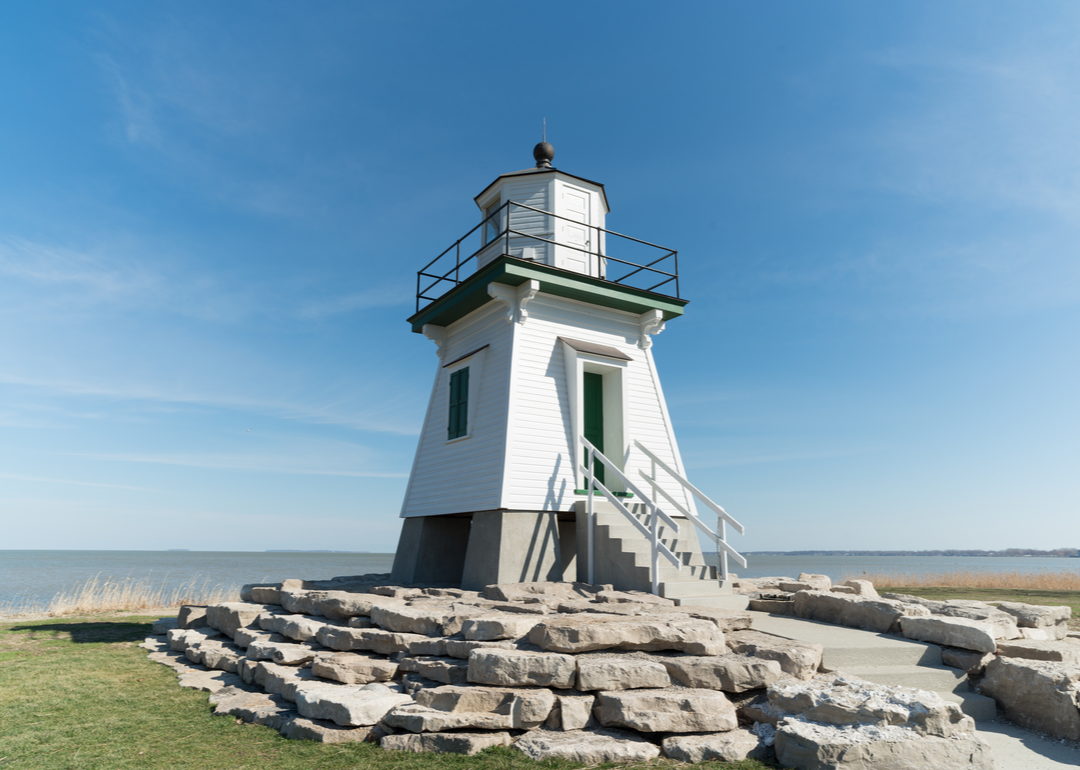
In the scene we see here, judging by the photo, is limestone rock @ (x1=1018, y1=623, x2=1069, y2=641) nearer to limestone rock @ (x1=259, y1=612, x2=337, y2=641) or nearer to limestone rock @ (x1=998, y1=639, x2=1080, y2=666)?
limestone rock @ (x1=998, y1=639, x2=1080, y2=666)

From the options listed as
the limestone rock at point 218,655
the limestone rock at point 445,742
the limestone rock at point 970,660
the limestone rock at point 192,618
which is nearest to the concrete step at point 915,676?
the limestone rock at point 970,660

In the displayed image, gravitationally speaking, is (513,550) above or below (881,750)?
above

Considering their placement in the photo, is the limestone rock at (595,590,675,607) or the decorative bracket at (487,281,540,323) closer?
the limestone rock at (595,590,675,607)

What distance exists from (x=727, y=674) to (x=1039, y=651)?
12.0ft

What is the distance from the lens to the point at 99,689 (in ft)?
24.9

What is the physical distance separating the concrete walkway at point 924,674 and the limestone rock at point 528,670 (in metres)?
2.68

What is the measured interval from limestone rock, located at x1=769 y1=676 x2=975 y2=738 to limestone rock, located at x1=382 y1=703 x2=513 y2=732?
229 cm

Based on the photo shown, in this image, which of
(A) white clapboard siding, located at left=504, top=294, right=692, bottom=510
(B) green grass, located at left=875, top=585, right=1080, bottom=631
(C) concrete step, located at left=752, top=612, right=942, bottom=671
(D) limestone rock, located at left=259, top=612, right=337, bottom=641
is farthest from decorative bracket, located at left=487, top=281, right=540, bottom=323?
(B) green grass, located at left=875, top=585, right=1080, bottom=631

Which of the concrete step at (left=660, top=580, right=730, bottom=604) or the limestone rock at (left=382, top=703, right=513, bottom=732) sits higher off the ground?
the concrete step at (left=660, top=580, right=730, bottom=604)

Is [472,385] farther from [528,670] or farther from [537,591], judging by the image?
[528,670]

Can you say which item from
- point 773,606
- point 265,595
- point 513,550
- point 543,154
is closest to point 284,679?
point 265,595

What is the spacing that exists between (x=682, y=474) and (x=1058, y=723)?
7396 mm

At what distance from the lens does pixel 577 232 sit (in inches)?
531

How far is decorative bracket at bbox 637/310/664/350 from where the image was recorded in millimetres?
13242
